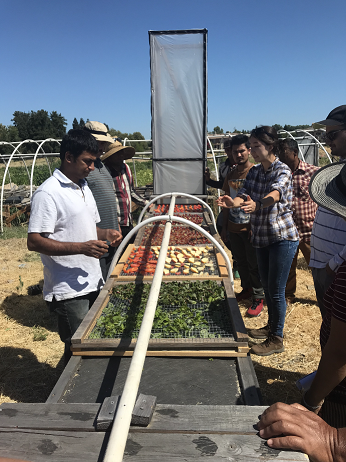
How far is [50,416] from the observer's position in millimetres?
1242

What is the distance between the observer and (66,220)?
2639mm

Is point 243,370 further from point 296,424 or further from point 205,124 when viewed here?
point 205,124

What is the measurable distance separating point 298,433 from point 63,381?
1423 mm

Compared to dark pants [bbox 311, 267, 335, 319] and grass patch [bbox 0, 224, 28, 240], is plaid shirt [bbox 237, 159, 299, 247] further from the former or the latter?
grass patch [bbox 0, 224, 28, 240]

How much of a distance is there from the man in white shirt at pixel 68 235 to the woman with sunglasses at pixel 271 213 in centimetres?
150

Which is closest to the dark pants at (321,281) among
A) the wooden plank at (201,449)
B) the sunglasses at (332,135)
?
the sunglasses at (332,135)

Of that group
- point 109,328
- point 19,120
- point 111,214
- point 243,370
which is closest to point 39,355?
point 111,214

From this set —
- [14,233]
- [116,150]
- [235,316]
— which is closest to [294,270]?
[235,316]

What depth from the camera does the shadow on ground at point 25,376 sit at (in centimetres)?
360

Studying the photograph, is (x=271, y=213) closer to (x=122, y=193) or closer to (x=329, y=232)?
(x=329, y=232)

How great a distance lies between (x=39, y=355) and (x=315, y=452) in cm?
403

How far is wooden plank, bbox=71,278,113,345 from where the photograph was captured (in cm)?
226

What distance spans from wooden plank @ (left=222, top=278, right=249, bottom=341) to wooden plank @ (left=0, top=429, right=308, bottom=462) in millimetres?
1093

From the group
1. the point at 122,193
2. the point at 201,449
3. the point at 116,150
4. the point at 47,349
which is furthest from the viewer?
the point at 122,193
